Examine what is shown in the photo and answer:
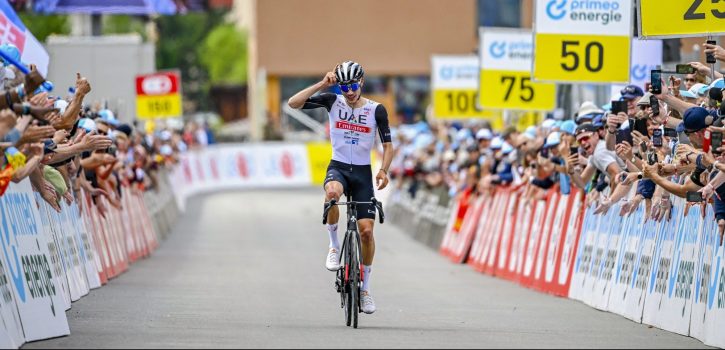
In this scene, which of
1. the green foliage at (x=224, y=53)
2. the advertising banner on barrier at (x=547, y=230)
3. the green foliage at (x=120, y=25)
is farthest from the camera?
the green foliage at (x=224, y=53)

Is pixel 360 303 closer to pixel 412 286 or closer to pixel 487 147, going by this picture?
pixel 412 286

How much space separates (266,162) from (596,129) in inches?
1648

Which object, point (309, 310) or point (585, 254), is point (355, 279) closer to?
point (309, 310)

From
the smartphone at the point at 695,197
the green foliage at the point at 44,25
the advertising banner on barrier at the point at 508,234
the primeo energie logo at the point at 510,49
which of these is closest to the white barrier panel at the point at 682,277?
the smartphone at the point at 695,197

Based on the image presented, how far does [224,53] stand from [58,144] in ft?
257

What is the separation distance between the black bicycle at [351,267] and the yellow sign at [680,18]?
3.45 metres

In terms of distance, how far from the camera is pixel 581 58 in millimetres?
20281

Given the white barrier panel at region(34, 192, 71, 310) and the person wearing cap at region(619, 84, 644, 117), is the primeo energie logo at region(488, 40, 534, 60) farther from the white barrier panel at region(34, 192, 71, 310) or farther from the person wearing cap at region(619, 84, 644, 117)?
the white barrier panel at region(34, 192, 71, 310)

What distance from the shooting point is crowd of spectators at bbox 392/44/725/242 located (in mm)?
12383

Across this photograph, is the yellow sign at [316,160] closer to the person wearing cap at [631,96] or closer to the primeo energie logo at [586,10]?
the primeo energie logo at [586,10]

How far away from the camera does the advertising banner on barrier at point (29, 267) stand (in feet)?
36.8

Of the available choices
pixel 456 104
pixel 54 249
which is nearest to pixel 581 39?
pixel 54 249

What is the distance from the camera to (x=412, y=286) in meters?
18.5

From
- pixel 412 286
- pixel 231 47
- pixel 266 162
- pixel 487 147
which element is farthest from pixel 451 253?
pixel 231 47
